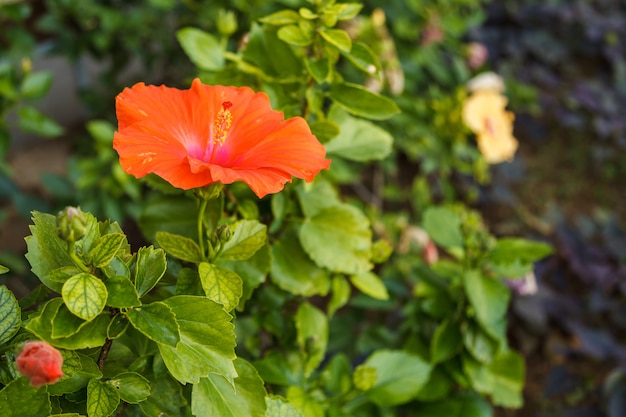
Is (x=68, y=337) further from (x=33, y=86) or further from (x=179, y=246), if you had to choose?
(x=33, y=86)

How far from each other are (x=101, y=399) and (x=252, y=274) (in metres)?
0.26

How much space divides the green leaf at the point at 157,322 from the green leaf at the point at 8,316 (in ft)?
0.35

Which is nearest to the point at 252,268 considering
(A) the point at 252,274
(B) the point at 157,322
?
(A) the point at 252,274

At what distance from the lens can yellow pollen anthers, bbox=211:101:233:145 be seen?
0.79 meters

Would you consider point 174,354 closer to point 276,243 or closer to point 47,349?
point 47,349

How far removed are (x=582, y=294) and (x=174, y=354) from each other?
175cm

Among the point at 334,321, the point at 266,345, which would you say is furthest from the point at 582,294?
the point at 266,345

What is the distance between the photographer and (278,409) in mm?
762

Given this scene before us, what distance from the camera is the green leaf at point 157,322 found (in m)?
0.66

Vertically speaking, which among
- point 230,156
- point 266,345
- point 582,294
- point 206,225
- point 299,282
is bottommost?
point 582,294

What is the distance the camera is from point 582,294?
6.94ft

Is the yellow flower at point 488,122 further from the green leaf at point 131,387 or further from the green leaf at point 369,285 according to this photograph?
the green leaf at point 131,387

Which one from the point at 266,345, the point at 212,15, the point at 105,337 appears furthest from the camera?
the point at 212,15

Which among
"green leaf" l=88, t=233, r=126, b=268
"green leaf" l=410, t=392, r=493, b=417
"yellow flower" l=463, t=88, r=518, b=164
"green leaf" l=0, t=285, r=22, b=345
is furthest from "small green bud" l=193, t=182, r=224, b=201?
"yellow flower" l=463, t=88, r=518, b=164
